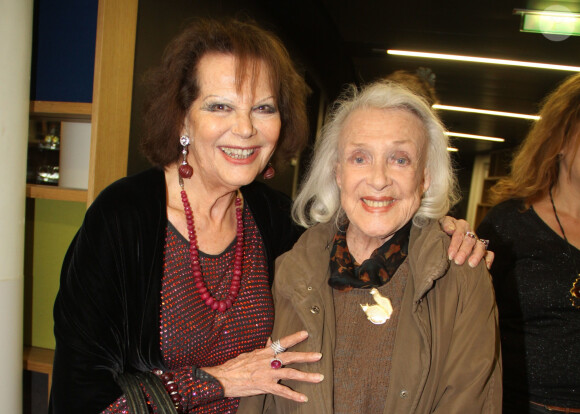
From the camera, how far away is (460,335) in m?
1.23

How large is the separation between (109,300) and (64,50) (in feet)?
3.93

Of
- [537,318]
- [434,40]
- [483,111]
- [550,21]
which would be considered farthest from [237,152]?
[483,111]

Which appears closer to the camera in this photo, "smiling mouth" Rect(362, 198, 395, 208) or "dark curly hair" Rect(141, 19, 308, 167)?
Answer: "smiling mouth" Rect(362, 198, 395, 208)

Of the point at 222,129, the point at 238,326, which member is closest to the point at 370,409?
the point at 238,326

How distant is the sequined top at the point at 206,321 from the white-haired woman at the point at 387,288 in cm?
11

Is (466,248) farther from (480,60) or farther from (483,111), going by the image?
(483,111)

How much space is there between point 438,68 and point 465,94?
1531 millimetres

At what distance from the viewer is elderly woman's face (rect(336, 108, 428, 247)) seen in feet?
4.58

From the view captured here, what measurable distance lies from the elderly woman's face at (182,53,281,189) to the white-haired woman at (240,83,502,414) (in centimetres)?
27

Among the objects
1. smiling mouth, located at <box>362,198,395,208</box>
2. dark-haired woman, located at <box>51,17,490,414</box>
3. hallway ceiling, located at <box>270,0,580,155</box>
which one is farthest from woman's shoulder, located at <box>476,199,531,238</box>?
hallway ceiling, located at <box>270,0,580,155</box>

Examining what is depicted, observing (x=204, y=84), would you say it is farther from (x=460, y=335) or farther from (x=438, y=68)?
(x=438, y=68)

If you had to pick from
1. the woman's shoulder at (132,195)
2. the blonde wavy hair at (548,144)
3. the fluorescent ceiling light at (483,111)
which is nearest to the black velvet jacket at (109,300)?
the woman's shoulder at (132,195)

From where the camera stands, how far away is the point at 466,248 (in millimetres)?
1353

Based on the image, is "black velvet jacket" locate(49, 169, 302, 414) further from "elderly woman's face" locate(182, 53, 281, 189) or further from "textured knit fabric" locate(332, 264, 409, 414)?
"textured knit fabric" locate(332, 264, 409, 414)
